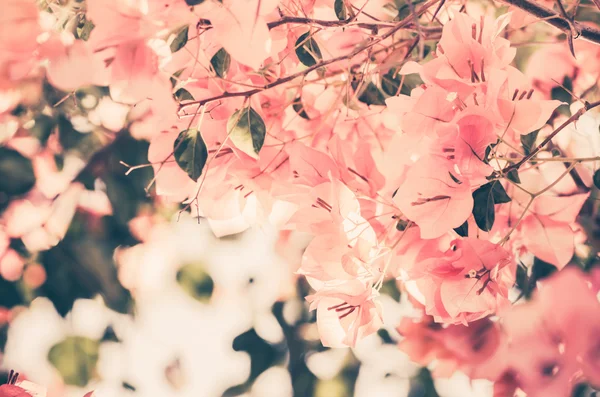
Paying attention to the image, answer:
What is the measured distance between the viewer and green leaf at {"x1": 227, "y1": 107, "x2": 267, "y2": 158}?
34 centimetres

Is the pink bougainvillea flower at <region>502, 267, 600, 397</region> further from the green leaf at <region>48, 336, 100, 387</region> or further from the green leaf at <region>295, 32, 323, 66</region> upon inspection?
the green leaf at <region>48, 336, 100, 387</region>

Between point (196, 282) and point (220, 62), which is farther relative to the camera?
point (196, 282)

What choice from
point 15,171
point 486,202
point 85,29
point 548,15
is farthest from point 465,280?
point 15,171

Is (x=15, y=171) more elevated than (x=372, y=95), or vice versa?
(x=372, y=95)

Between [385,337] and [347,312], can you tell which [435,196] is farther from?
[385,337]

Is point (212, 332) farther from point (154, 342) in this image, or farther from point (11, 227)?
point (11, 227)

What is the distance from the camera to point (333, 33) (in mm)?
481

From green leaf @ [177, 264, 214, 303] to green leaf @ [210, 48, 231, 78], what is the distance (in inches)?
14.9

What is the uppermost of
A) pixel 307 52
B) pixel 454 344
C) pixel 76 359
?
pixel 307 52

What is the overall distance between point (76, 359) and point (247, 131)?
1.59 ft

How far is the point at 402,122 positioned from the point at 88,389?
1.84 feet

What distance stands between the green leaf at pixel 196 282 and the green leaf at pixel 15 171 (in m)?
0.25

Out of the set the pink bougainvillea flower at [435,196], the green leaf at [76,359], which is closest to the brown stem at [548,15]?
the pink bougainvillea flower at [435,196]

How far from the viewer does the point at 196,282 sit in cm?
67
